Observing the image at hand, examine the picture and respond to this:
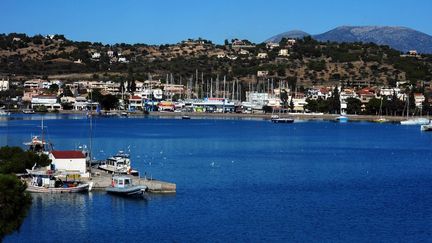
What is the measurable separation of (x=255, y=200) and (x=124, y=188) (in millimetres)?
4956

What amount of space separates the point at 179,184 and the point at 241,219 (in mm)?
8710

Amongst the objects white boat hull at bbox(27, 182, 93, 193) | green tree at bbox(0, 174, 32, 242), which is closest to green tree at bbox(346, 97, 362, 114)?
white boat hull at bbox(27, 182, 93, 193)

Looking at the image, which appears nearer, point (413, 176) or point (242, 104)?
point (413, 176)

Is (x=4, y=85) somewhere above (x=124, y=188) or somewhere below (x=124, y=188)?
above

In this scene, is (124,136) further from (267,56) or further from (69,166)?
(267,56)

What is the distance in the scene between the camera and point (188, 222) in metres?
28.2

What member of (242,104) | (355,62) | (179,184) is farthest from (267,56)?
(179,184)

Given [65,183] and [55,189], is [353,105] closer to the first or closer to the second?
[65,183]

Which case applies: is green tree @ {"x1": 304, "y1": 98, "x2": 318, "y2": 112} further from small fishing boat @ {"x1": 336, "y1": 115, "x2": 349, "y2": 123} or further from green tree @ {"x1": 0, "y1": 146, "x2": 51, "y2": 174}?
green tree @ {"x1": 0, "y1": 146, "x2": 51, "y2": 174}

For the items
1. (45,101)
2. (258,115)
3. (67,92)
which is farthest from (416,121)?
(67,92)

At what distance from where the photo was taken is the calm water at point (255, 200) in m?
26.8

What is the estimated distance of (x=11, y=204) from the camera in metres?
18.4

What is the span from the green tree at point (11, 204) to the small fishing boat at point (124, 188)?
13.5m

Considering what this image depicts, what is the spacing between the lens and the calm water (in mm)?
26750
